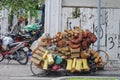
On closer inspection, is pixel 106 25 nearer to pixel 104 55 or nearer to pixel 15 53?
pixel 104 55

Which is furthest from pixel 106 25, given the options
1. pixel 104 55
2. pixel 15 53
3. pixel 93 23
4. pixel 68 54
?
pixel 15 53

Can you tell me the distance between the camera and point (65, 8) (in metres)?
→ 14.9

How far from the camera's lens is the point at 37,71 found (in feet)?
46.0

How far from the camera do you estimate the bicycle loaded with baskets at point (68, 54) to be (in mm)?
13367

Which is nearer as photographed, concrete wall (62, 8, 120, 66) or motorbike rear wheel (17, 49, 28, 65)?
concrete wall (62, 8, 120, 66)

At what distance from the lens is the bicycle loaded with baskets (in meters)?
13.4

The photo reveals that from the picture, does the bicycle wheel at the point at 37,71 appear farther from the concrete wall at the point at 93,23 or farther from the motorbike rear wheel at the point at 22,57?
the motorbike rear wheel at the point at 22,57

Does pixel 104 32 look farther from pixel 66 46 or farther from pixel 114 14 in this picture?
pixel 66 46

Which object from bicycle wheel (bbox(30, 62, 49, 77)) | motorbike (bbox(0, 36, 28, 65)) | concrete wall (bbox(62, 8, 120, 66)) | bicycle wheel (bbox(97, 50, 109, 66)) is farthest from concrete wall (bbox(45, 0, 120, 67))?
motorbike (bbox(0, 36, 28, 65))

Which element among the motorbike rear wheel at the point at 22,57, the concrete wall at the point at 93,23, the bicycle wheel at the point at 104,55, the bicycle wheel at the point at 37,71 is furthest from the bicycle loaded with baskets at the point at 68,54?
the motorbike rear wheel at the point at 22,57

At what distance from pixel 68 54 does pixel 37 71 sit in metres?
1.25

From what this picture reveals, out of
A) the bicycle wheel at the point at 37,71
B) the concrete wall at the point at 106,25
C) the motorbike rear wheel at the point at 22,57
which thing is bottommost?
the bicycle wheel at the point at 37,71

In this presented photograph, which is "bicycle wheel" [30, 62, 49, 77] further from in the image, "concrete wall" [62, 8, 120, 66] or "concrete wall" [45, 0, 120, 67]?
"concrete wall" [62, 8, 120, 66]

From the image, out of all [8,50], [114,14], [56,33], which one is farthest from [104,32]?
[8,50]
